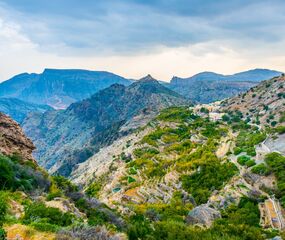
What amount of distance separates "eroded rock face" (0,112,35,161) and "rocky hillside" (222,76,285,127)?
75.5 meters

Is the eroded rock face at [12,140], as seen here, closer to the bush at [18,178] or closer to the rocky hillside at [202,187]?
the bush at [18,178]

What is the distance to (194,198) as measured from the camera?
56.4 metres

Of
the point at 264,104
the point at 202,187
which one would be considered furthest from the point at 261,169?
the point at 264,104

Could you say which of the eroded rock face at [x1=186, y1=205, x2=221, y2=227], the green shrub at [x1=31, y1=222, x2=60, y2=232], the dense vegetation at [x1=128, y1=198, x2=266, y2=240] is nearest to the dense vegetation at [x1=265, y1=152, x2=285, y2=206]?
the dense vegetation at [x1=128, y1=198, x2=266, y2=240]

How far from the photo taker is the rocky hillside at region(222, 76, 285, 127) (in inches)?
4281

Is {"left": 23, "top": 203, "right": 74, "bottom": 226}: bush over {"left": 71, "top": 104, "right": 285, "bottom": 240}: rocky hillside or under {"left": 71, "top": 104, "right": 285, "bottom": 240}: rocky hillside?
over

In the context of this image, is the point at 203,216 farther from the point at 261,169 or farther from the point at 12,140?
the point at 12,140

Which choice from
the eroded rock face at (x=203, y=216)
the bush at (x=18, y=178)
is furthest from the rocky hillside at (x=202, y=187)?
the bush at (x=18, y=178)

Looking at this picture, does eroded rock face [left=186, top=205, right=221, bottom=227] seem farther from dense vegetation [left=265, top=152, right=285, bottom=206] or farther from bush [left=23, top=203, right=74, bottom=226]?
bush [left=23, top=203, right=74, bottom=226]

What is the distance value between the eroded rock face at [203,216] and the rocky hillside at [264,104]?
221 ft

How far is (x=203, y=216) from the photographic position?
127 ft

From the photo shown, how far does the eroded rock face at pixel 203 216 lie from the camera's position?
3778cm

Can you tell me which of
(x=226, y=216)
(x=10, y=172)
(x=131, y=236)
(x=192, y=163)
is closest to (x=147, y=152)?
(x=192, y=163)

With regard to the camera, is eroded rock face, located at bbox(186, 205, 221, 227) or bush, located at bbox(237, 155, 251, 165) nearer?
eroded rock face, located at bbox(186, 205, 221, 227)
